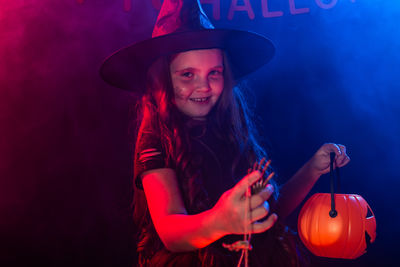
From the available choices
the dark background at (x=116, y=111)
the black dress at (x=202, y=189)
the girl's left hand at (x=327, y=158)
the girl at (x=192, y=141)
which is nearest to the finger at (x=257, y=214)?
the girl at (x=192, y=141)

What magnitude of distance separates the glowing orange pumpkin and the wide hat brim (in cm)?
73

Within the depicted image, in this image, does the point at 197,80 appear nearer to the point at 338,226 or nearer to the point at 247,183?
the point at 247,183

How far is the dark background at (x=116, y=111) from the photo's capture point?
2.10 metres

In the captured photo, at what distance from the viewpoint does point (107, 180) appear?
86.5 inches

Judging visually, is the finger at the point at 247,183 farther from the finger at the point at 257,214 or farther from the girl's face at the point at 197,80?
the girl's face at the point at 197,80

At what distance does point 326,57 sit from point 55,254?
214cm

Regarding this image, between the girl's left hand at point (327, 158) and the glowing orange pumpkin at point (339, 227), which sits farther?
the girl's left hand at point (327, 158)

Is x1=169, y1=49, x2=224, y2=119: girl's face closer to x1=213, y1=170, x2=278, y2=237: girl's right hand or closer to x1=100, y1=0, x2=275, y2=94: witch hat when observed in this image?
x1=100, y1=0, x2=275, y2=94: witch hat

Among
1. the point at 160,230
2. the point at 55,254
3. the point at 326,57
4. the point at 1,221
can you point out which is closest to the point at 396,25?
the point at 326,57

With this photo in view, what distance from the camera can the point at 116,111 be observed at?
2258 mm

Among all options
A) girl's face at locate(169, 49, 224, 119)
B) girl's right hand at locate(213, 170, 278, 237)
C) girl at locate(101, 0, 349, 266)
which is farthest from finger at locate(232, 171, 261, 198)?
girl's face at locate(169, 49, 224, 119)

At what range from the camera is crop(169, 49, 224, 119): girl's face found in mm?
1413

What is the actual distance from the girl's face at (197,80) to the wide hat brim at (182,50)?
0.04 metres

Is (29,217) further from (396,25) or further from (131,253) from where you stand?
(396,25)
